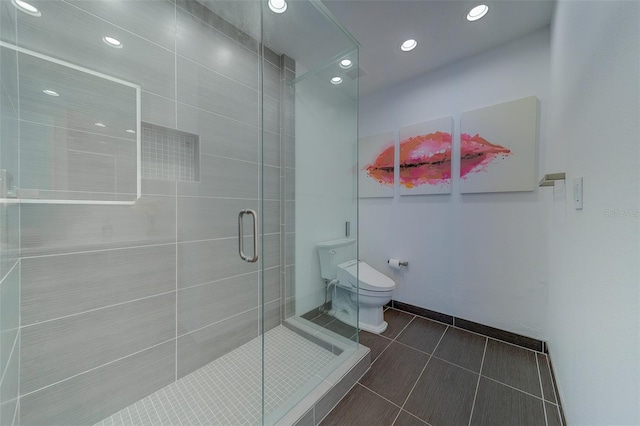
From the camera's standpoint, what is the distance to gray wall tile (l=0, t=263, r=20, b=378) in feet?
2.57

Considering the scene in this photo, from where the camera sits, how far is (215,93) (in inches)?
63.4

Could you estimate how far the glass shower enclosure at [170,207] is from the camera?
102 centimetres

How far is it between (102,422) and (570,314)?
238cm

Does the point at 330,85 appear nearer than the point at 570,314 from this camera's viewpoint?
No

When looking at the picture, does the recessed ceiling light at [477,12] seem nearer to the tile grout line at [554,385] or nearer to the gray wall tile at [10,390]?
the tile grout line at [554,385]

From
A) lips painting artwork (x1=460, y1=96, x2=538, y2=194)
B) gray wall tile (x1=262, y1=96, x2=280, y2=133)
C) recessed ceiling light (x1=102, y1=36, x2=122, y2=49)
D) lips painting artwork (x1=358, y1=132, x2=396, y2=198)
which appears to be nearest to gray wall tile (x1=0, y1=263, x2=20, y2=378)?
recessed ceiling light (x1=102, y1=36, x2=122, y2=49)

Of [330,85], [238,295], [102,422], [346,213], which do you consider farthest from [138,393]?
[330,85]

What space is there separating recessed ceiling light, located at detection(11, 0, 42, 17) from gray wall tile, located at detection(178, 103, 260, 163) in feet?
1.99

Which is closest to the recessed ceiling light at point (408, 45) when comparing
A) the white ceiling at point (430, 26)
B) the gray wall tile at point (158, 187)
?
the white ceiling at point (430, 26)

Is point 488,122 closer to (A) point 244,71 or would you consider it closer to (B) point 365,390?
(A) point 244,71

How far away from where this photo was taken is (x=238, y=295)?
1746 mm

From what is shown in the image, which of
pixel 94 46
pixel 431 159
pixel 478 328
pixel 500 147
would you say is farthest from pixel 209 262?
pixel 500 147

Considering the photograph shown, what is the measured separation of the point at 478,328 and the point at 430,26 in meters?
2.49

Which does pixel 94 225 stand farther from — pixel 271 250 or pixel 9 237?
pixel 271 250
